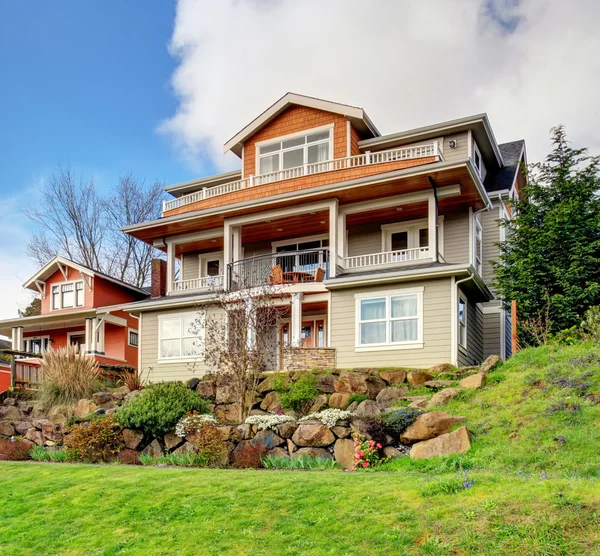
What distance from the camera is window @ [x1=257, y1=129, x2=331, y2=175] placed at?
25.7m

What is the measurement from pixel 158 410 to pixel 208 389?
3.49 metres

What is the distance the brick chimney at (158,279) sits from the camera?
90.1ft

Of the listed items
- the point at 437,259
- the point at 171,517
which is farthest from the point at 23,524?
the point at 437,259

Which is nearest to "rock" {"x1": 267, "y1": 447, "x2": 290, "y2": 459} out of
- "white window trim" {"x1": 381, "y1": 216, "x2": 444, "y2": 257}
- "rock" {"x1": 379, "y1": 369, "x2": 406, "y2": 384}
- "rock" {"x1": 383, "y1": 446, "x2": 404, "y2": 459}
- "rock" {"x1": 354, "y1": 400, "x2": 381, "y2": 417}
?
"rock" {"x1": 354, "y1": 400, "x2": 381, "y2": 417}

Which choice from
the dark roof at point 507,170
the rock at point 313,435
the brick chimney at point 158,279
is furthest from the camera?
the brick chimney at point 158,279

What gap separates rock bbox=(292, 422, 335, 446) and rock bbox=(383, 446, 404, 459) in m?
1.27

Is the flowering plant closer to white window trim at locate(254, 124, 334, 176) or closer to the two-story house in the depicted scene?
the two-story house

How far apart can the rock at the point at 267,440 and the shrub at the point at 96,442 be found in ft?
12.1

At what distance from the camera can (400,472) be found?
11.6m

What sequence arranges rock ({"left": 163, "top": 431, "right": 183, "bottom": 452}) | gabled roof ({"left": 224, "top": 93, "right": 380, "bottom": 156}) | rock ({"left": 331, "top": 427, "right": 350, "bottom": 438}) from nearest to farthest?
rock ({"left": 331, "top": 427, "right": 350, "bottom": 438})
rock ({"left": 163, "top": 431, "right": 183, "bottom": 452})
gabled roof ({"left": 224, "top": 93, "right": 380, "bottom": 156})

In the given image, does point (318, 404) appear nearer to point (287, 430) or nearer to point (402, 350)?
point (287, 430)

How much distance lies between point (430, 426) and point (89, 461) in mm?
8142

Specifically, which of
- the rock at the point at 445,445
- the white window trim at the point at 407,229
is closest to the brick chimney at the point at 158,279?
the white window trim at the point at 407,229

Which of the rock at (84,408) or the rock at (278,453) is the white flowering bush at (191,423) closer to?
the rock at (278,453)
